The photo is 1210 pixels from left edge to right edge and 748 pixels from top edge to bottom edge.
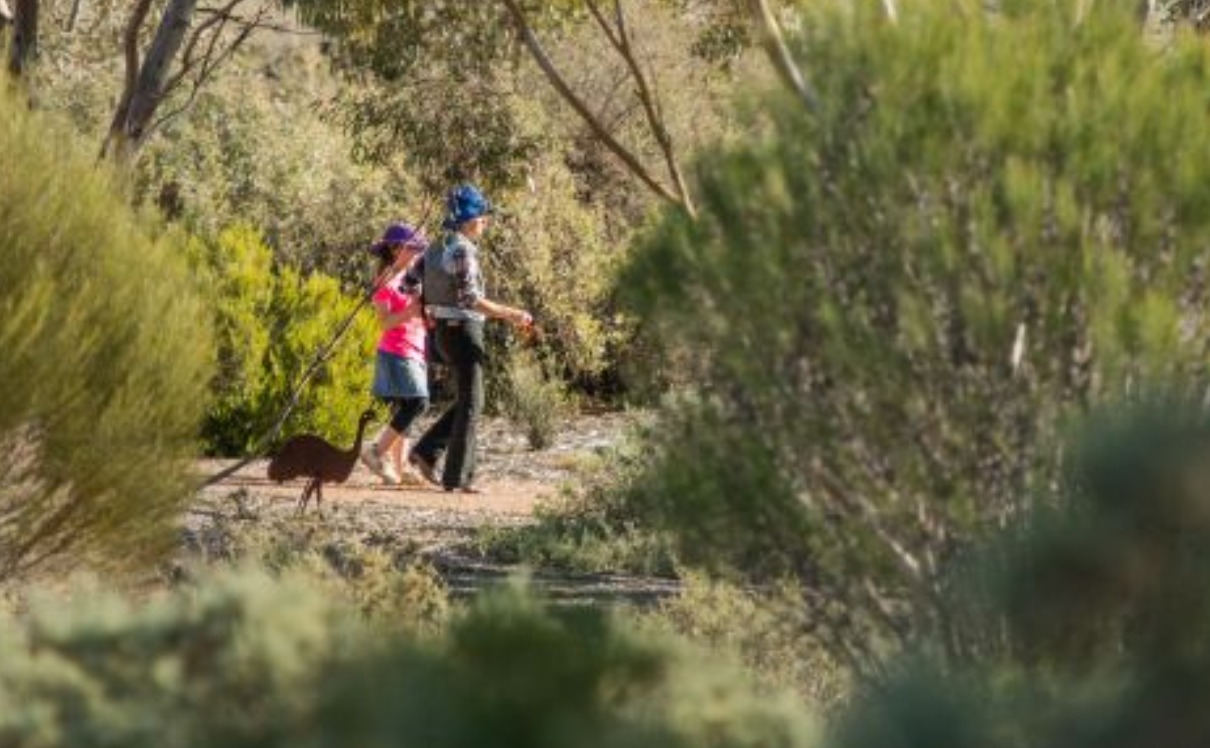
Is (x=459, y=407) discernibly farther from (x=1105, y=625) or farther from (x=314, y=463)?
(x=1105, y=625)

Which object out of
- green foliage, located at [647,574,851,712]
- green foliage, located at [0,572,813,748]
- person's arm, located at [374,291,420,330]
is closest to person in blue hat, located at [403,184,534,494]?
person's arm, located at [374,291,420,330]

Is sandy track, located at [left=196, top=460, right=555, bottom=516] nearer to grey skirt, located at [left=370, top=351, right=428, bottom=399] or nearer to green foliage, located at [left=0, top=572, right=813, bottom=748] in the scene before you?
grey skirt, located at [left=370, top=351, right=428, bottom=399]

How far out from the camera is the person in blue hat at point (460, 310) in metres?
16.1

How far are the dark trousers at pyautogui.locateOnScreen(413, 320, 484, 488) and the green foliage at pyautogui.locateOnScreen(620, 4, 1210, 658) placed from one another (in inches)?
384

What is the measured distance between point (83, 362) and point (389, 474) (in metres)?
8.06

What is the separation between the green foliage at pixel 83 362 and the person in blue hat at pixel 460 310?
5619mm

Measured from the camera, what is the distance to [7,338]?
31.0 feet

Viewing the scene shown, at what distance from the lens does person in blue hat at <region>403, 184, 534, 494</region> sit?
16.1 m

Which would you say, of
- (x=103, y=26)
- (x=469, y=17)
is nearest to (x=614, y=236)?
(x=103, y=26)

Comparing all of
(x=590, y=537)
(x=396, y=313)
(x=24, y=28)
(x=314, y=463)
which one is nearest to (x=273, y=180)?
(x=396, y=313)

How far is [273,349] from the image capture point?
21.5m

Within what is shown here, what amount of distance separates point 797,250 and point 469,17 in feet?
35.9

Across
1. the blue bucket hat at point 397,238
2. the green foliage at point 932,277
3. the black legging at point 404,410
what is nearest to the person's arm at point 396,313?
the blue bucket hat at point 397,238

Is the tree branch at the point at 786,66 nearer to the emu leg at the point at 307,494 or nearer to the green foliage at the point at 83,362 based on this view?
the green foliage at the point at 83,362
